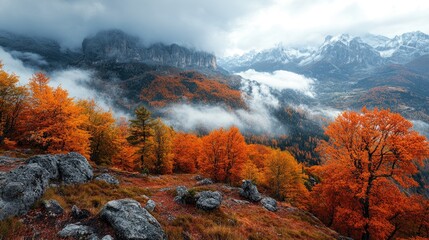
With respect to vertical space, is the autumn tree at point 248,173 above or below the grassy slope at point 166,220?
below

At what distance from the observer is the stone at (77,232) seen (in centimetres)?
830

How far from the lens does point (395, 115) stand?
1933 centimetres

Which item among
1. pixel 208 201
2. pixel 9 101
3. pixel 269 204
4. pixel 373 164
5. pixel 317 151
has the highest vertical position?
pixel 9 101

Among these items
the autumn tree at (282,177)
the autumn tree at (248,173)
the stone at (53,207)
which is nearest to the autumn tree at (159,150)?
the autumn tree at (248,173)

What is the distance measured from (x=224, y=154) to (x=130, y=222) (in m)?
32.6

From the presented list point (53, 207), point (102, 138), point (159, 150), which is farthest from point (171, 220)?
point (102, 138)

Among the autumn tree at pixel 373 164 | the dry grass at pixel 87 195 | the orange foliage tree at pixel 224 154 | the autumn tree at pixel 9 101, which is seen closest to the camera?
the dry grass at pixel 87 195

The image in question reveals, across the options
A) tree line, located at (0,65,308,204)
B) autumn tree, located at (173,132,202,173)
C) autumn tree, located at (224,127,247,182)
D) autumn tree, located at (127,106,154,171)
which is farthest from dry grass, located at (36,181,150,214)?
autumn tree, located at (173,132,202,173)

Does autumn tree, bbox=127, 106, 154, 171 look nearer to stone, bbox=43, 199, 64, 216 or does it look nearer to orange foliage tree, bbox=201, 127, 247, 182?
orange foliage tree, bbox=201, 127, 247, 182

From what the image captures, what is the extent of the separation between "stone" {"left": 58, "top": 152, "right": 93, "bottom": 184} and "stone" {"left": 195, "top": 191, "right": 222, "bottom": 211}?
383 inches

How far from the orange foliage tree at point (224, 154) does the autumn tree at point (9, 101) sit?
96.2 ft

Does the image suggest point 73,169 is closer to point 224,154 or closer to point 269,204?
point 269,204

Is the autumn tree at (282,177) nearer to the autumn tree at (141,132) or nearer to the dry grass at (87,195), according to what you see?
the autumn tree at (141,132)

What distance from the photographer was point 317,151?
24.4 meters
